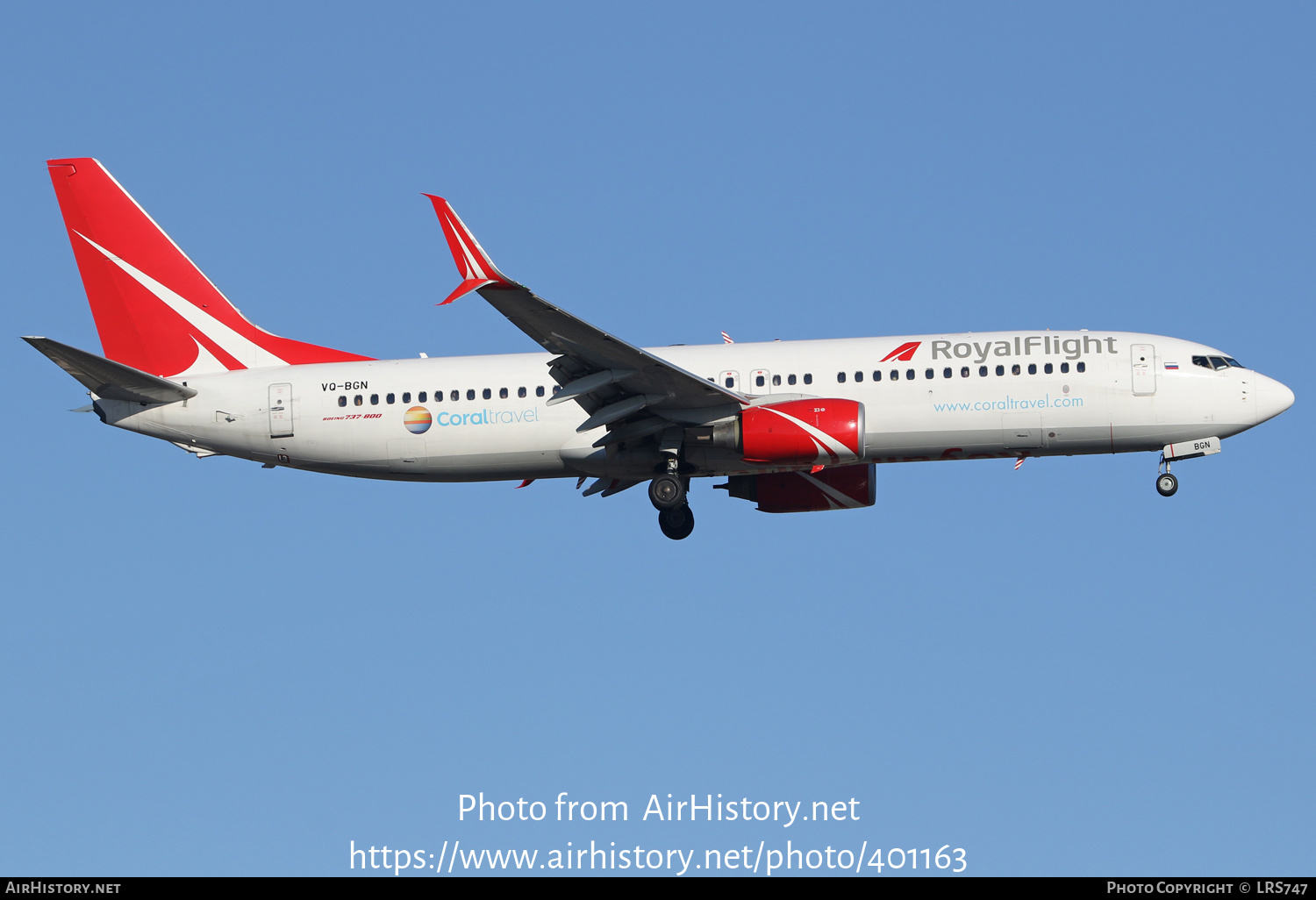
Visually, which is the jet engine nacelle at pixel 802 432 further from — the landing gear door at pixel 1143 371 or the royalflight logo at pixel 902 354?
the landing gear door at pixel 1143 371

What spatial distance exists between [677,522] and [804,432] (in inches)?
222

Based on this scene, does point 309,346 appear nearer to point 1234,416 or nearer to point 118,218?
point 118,218

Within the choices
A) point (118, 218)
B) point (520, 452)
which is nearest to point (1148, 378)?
point (520, 452)

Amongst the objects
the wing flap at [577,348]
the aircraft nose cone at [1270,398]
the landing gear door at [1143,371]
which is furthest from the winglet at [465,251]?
the aircraft nose cone at [1270,398]

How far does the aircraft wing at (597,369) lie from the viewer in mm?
31656

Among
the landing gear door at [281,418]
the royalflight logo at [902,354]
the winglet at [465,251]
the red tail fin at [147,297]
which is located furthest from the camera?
the red tail fin at [147,297]

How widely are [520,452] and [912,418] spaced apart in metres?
10.00

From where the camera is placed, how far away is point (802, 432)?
3638 cm

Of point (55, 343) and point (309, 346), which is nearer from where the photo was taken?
point (55, 343)

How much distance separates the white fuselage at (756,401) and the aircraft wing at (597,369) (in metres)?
1.18

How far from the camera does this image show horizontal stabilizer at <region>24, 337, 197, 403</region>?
3650cm

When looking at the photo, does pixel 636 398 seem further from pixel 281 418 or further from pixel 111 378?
pixel 111 378

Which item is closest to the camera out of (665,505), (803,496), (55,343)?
(55,343)

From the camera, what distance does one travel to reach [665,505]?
3850 centimetres
